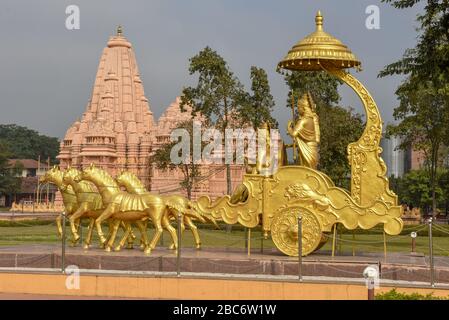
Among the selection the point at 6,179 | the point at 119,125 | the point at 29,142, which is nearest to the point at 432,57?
the point at 119,125

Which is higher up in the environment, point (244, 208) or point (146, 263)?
point (244, 208)

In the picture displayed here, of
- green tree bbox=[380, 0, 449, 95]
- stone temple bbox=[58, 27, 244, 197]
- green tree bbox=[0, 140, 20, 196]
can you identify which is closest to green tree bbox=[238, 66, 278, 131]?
green tree bbox=[380, 0, 449, 95]

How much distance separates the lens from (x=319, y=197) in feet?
43.7

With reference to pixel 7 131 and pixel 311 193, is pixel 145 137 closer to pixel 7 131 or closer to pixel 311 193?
pixel 311 193

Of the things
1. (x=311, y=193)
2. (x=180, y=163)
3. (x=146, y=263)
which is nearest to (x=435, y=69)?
(x=311, y=193)

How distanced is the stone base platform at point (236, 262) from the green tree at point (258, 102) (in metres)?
12.8

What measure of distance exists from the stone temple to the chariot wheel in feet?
115

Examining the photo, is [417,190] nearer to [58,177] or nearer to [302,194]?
[302,194]

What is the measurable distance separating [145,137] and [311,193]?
133 feet

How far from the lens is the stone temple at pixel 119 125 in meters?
51.9

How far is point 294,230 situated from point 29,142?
102012 millimetres

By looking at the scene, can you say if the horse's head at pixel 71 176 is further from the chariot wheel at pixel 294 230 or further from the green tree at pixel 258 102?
the green tree at pixel 258 102

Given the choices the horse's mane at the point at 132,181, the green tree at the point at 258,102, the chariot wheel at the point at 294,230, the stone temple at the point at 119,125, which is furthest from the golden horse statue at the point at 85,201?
the stone temple at the point at 119,125
